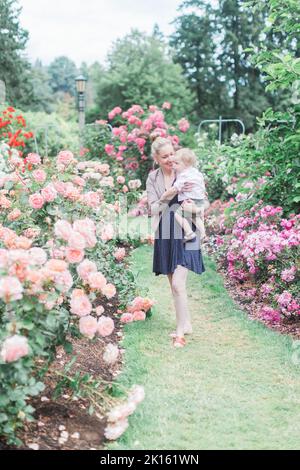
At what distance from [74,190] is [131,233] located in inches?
140

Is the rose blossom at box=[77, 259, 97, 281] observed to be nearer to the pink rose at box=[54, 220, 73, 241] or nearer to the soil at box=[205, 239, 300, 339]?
the pink rose at box=[54, 220, 73, 241]

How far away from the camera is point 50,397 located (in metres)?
3.12

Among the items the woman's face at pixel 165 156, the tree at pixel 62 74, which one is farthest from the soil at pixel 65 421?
the tree at pixel 62 74

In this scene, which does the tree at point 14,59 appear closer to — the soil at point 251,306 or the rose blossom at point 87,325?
the soil at point 251,306

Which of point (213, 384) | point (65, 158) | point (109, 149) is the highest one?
point (109, 149)

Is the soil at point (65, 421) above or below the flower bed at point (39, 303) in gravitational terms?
below

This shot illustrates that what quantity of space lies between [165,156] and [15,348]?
2.21m

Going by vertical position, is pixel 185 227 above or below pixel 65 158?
below

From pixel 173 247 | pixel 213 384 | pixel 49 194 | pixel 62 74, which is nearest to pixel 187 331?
pixel 173 247

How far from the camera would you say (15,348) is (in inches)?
92.7

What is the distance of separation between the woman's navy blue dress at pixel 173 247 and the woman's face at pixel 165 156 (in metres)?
0.24

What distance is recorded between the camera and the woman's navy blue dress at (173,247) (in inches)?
170

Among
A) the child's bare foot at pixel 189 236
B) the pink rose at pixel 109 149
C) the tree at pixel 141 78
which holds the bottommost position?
the child's bare foot at pixel 189 236

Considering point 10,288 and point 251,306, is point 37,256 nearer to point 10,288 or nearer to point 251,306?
point 10,288
